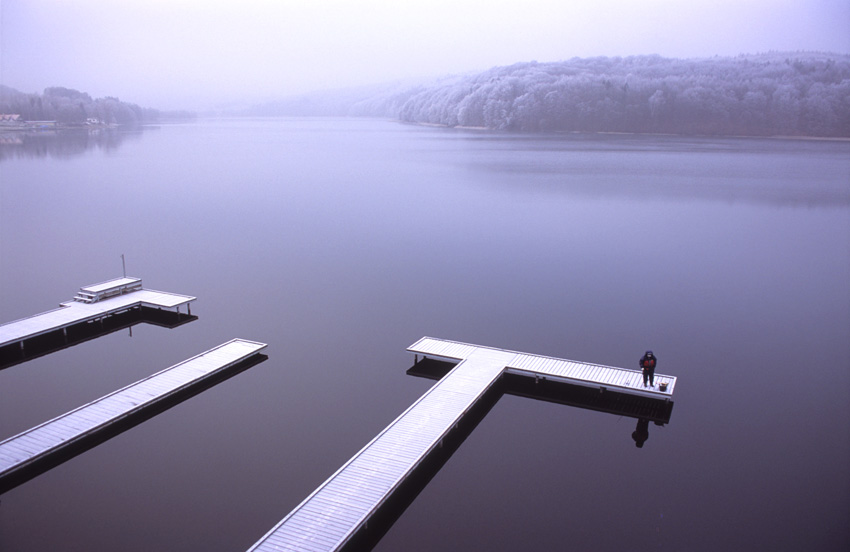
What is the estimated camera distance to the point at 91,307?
47.5 feet

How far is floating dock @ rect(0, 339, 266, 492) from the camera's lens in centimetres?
828

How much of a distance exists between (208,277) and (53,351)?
5.49 meters

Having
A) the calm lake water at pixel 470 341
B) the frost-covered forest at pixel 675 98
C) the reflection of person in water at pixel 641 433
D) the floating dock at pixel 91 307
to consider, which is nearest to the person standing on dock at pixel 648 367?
the calm lake water at pixel 470 341

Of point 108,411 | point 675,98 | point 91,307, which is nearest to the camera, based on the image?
point 108,411

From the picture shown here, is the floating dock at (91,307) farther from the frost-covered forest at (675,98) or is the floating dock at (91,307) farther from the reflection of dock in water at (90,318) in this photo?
the frost-covered forest at (675,98)

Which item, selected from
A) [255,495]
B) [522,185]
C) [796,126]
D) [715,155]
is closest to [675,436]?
[255,495]

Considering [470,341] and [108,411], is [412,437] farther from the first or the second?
[108,411]

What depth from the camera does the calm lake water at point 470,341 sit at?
7637 mm

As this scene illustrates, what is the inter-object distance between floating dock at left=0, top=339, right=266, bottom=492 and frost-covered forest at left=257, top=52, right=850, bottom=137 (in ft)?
223

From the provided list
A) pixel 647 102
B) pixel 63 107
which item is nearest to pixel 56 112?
pixel 63 107

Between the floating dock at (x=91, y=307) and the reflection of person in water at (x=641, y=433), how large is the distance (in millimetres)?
10282

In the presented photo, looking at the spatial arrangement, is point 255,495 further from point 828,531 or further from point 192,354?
point 828,531

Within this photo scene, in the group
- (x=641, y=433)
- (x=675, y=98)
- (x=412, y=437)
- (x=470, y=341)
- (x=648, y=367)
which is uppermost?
(x=675, y=98)

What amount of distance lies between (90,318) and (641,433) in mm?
11696
